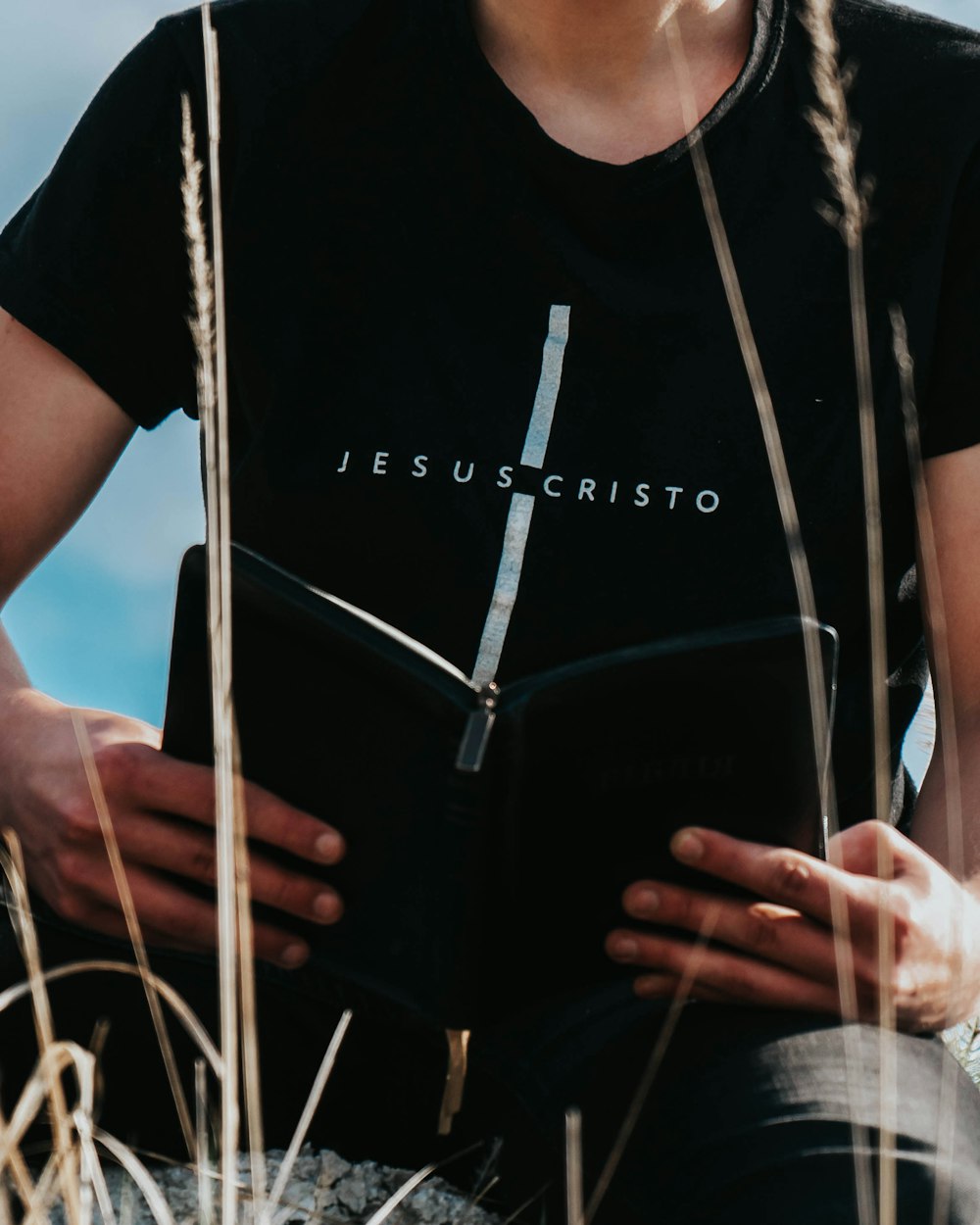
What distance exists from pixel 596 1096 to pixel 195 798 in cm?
37

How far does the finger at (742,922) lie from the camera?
102cm

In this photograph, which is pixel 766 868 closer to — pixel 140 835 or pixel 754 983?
pixel 754 983

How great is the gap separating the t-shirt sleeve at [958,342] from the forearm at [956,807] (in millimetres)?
294

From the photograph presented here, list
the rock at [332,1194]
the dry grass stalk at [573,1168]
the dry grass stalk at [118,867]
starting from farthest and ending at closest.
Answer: the rock at [332,1194] → the dry grass stalk at [118,867] → the dry grass stalk at [573,1168]

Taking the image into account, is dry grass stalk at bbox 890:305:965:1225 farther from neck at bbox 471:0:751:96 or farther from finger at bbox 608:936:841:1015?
neck at bbox 471:0:751:96

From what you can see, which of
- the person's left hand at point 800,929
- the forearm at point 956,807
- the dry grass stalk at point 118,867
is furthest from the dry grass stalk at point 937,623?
the dry grass stalk at point 118,867

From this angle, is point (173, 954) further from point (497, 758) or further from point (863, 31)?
point (863, 31)

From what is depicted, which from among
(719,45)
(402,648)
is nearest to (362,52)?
(719,45)

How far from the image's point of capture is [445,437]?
→ 4.86 feet

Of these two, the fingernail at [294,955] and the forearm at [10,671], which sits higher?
the forearm at [10,671]

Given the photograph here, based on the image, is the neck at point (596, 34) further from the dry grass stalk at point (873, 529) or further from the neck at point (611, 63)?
the dry grass stalk at point (873, 529)

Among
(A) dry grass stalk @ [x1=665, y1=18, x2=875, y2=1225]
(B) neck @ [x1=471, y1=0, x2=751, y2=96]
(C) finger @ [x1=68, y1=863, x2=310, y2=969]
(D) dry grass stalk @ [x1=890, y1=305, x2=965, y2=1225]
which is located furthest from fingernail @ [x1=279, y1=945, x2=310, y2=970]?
(B) neck @ [x1=471, y1=0, x2=751, y2=96]

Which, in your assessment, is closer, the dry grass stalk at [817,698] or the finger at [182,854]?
the dry grass stalk at [817,698]

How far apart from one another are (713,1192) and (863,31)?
49.9 inches
